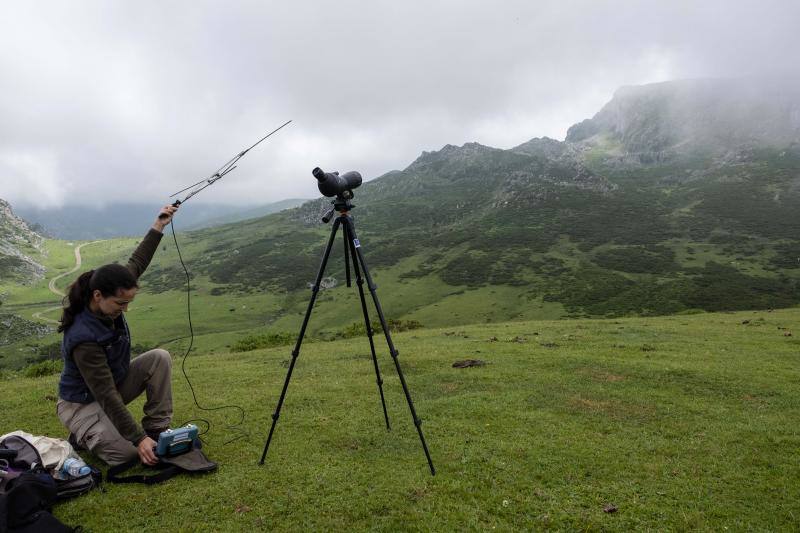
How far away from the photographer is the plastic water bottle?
6195mm

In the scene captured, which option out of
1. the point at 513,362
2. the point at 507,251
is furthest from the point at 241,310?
the point at 513,362

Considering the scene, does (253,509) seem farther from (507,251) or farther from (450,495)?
(507,251)

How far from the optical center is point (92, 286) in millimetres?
6363

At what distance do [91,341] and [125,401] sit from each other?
166 centimetres

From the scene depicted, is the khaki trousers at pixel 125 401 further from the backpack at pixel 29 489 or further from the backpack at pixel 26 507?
the backpack at pixel 26 507

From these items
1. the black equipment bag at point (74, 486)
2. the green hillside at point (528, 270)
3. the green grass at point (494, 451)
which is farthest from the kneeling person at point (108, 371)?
the green hillside at point (528, 270)

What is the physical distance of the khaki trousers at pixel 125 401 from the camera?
6.89 m

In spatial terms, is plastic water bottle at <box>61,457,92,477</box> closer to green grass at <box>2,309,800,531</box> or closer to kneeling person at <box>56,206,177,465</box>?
green grass at <box>2,309,800,531</box>

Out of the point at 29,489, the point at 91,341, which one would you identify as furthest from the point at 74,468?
the point at 91,341

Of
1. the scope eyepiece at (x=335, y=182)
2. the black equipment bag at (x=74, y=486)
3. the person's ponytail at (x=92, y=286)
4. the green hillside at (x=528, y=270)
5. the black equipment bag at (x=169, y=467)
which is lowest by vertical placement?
the green hillside at (x=528, y=270)

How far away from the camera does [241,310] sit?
387ft

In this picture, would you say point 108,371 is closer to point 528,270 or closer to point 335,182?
point 335,182

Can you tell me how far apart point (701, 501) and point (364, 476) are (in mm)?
4981

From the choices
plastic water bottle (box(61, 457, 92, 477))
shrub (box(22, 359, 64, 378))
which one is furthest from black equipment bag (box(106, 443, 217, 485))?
shrub (box(22, 359, 64, 378))
